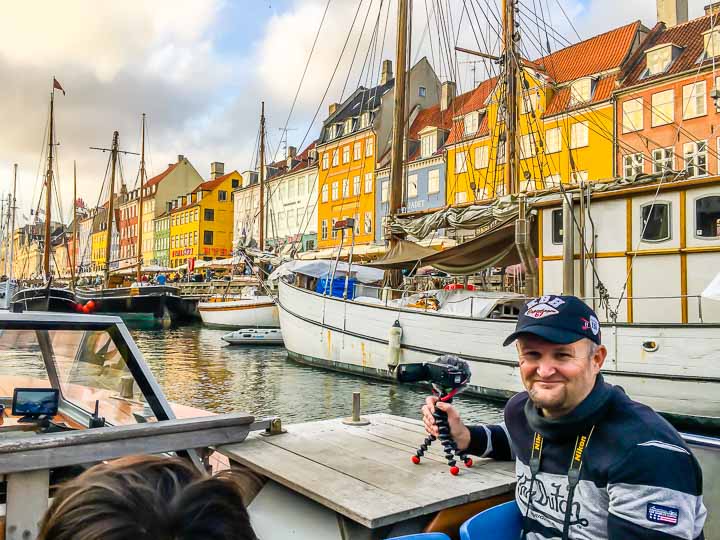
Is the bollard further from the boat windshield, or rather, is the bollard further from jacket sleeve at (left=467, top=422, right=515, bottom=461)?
the boat windshield

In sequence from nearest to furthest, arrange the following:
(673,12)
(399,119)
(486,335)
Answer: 1. (486,335)
2. (399,119)
3. (673,12)

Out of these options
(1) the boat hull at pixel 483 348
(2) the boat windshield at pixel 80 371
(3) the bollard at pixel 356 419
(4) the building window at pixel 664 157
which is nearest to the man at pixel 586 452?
(3) the bollard at pixel 356 419

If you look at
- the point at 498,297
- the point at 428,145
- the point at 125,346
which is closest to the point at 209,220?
the point at 428,145

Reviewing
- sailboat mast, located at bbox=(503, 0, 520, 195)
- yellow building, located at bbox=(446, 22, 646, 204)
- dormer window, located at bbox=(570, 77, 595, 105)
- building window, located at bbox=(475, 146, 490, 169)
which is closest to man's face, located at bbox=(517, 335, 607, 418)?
sailboat mast, located at bbox=(503, 0, 520, 195)

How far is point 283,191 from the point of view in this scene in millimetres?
55562

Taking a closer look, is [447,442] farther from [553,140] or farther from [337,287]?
[553,140]

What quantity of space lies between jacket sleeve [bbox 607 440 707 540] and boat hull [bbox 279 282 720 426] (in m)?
9.01

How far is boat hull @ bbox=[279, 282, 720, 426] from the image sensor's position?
9.98m

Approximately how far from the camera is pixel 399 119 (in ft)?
56.6

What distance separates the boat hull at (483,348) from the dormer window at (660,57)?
21220 millimetres

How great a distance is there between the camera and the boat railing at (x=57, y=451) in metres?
2.31

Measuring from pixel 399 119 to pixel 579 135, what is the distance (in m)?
17.4

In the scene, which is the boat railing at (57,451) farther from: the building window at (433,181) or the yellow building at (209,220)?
the yellow building at (209,220)

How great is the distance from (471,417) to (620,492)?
33.3ft
